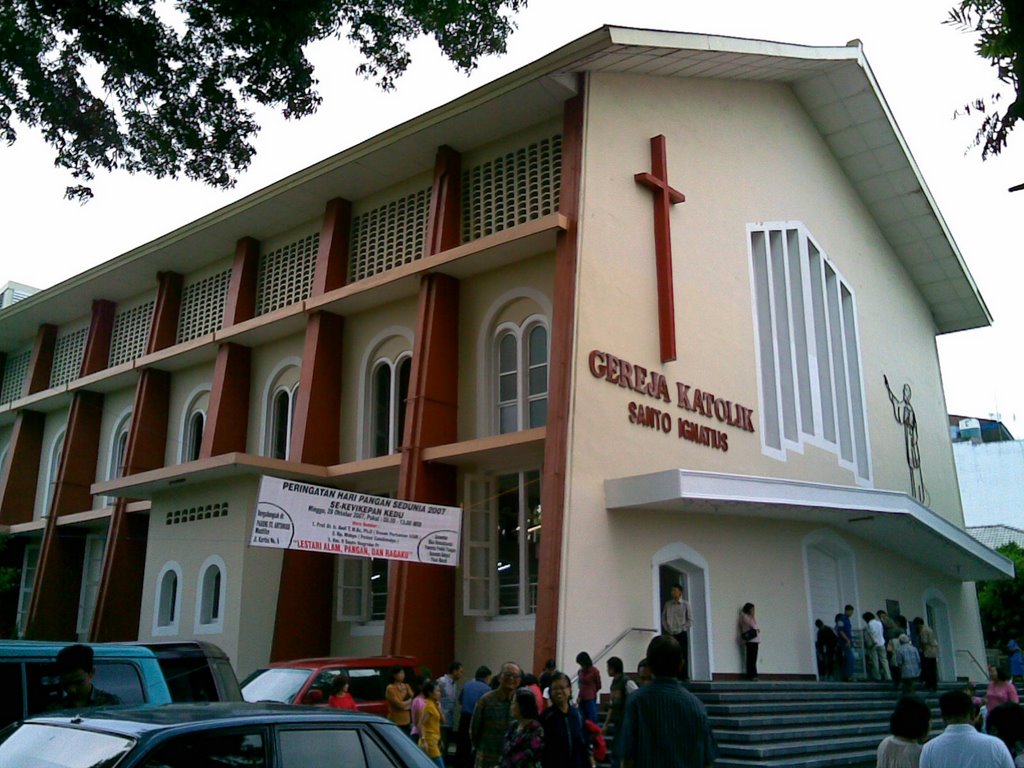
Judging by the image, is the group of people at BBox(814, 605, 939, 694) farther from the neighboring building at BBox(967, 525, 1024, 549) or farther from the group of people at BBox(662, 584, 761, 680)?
→ the neighboring building at BBox(967, 525, 1024, 549)

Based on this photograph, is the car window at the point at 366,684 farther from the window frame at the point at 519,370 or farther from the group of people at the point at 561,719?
the window frame at the point at 519,370

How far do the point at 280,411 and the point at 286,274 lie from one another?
285 centimetres

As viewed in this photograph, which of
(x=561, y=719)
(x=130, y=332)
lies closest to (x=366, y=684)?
(x=561, y=719)

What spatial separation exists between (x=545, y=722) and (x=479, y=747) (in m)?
1.20

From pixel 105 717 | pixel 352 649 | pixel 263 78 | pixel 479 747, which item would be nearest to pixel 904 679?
pixel 352 649

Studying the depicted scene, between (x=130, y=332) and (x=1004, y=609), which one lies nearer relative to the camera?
(x=130, y=332)

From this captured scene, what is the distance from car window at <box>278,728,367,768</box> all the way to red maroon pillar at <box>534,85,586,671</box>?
910 cm

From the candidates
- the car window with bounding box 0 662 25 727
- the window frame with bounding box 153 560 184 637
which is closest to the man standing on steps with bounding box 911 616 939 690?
the window frame with bounding box 153 560 184 637

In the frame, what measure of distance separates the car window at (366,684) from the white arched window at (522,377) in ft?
17.7

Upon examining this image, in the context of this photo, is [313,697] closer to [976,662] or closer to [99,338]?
[99,338]

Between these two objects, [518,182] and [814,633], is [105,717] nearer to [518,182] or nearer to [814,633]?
[518,182]

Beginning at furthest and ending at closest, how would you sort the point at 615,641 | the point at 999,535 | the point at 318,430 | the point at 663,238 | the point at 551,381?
the point at 999,535, the point at 318,430, the point at 663,238, the point at 551,381, the point at 615,641

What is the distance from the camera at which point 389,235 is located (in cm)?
1953

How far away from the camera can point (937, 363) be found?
29125 millimetres
